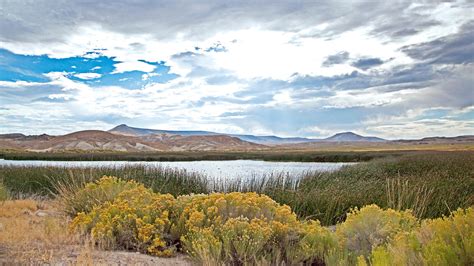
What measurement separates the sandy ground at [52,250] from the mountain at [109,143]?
3766 inches

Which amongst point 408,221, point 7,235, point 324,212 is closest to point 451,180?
point 324,212

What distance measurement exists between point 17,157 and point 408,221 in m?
55.9

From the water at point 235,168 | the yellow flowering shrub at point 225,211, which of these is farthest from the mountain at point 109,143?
the yellow flowering shrub at point 225,211

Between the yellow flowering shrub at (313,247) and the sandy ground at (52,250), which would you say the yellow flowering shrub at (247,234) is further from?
the sandy ground at (52,250)

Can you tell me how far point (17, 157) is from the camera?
55906 mm

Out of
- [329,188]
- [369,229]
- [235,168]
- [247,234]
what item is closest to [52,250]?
[247,234]

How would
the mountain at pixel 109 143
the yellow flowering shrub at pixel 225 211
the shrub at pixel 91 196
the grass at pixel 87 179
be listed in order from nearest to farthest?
the yellow flowering shrub at pixel 225 211, the shrub at pixel 91 196, the grass at pixel 87 179, the mountain at pixel 109 143

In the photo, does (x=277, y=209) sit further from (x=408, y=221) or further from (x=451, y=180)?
(x=451, y=180)

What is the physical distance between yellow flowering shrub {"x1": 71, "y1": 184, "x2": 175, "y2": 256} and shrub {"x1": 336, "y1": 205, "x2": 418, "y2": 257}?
8.45ft

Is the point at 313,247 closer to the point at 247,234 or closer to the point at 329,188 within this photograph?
the point at 247,234

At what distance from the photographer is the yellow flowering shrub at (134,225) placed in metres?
7.26

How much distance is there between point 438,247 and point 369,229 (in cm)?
255

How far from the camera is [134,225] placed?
775cm

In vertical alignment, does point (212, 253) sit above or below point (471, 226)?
below
